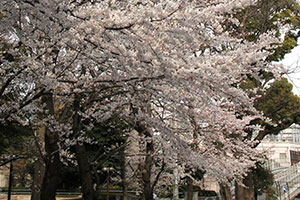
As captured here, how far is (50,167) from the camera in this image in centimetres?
638

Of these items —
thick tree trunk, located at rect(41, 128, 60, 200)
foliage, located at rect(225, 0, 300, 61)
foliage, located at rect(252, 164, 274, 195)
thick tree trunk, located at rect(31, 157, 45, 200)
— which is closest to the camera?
thick tree trunk, located at rect(41, 128, 60, 200)

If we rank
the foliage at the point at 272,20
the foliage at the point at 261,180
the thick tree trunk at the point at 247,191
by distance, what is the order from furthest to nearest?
the foliage at the point at 261,180 → the thick tree trunk at the point at 247,191 → the foliage at the point at 272,20

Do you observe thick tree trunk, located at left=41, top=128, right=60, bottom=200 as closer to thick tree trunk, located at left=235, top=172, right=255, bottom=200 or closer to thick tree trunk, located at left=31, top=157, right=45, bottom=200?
thick tree trunk, located at left=31, top=157, right=45, bottom=200

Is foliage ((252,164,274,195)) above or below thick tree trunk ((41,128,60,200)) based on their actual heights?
below

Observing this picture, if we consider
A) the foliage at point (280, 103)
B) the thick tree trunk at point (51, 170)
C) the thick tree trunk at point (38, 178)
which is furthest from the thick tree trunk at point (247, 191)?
the thick tree trunk at point (51, 170)

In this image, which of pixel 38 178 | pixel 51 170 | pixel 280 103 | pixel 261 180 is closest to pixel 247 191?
pixel 280 103

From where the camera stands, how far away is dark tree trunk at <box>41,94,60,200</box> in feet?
20.3

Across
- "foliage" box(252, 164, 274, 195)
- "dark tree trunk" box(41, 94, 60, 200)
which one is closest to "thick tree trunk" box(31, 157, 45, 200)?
"dark tree trunk" box(41, 94, 60, 200)

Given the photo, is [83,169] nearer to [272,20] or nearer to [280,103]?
[280,103]

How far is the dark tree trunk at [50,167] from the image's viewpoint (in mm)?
6199

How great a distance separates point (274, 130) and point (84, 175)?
9.40 m

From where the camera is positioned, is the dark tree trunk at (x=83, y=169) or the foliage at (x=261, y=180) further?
the foliage at (x=261, y=180)

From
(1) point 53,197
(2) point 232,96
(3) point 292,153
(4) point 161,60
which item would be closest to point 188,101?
(2) point 232,96

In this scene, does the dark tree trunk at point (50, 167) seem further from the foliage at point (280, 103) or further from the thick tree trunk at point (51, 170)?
the foliage at point (280, 103)
